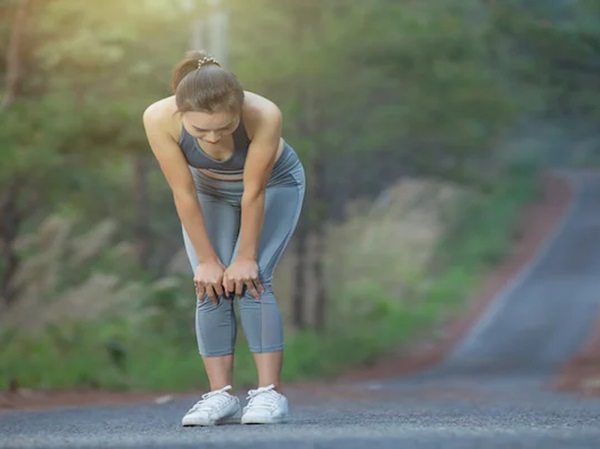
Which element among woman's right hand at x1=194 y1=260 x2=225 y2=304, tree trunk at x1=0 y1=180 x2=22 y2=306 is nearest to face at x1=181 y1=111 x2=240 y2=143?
woman's right hand at x1=194 y1=260 x2=225 y2=304

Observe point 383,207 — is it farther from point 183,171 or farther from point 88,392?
point 183,171

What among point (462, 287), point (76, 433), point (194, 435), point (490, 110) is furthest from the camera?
point (462, 287)

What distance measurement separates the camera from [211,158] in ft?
20.0

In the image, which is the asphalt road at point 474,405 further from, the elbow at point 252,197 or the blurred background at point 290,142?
the blurred background at point 290,142

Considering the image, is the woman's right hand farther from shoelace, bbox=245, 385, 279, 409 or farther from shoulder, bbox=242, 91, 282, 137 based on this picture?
shoulder, bbox=242, 91, 282, 137

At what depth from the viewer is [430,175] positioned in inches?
1204

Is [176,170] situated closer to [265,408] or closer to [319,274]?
[265,408]

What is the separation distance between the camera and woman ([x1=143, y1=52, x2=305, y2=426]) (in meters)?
5.89

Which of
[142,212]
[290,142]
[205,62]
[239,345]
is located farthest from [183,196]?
[142,212]

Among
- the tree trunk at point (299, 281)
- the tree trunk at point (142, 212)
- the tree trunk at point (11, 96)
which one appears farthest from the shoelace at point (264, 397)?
the tree trunk at point (299, 281)

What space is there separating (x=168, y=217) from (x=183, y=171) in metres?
22.0

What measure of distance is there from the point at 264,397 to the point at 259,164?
87 centimetres

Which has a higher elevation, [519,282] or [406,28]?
[406,28]

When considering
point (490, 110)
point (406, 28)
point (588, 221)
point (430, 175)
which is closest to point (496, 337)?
point (430, 175)
